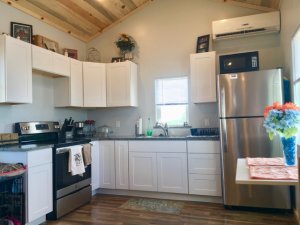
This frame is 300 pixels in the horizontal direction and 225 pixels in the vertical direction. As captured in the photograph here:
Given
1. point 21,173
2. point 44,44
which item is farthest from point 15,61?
point 21,173

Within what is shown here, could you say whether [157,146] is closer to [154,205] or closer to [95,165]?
[154,205]

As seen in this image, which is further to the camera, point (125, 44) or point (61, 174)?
point (125, 44)

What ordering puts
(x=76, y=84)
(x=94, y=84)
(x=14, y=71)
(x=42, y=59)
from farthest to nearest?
(x=94, y=84), (x=76, y=84), (x=42, y=59), (x=14, y=71)

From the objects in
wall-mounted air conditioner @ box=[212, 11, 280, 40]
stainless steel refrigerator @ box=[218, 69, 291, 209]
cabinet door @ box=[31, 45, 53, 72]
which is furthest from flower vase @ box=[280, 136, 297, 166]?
cabinet door @ box=[31, 45, 53, 72]

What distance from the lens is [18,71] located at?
9.35 feet

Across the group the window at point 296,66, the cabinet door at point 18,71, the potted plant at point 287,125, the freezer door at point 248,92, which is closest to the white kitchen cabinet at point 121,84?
the cabinet door at point 18,71

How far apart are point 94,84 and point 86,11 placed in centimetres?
117

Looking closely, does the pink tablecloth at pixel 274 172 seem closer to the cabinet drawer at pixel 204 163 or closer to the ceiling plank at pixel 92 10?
the cabinet drawer at pixel 204 163

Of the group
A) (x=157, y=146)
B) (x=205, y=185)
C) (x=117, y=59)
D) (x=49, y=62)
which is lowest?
(x=205, y=185)

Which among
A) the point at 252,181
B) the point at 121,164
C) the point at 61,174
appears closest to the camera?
the point at 252,181

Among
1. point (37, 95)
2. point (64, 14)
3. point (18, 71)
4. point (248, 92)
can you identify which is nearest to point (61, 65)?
point (37, 95)

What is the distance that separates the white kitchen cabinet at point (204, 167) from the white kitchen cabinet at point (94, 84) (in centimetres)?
169

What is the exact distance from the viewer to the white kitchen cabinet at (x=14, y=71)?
2695 millimetres

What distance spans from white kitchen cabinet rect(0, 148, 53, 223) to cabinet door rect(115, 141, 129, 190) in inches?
44.6
